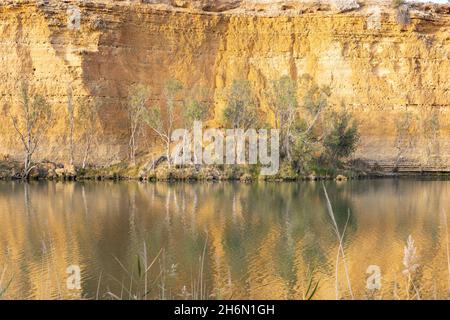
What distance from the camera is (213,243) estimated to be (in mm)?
15125

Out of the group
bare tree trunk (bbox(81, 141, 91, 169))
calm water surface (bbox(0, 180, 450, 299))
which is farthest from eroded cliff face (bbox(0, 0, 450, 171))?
calm water surface (bbox(0, 180, 450, 299))

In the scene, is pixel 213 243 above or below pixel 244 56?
below

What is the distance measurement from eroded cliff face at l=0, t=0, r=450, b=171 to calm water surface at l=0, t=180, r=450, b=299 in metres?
17.4

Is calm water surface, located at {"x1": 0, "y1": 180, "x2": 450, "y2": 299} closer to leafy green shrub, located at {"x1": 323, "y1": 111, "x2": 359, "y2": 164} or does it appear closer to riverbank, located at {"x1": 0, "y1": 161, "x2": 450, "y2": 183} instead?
riverbank, located at {"x1": 0, "y1": 161, "x2": 450, "y2": 183}

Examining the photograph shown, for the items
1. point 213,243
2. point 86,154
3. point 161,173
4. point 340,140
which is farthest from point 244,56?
point 213,243

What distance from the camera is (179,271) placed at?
11.6m

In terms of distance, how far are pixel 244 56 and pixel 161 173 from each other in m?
16.8

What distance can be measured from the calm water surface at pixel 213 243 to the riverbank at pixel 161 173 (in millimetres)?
8973

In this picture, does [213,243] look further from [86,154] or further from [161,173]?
[86,154]

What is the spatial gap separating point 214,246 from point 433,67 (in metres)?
39.7

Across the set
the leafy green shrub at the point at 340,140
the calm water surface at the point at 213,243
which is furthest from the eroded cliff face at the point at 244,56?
the calm water surface at the point at 213,243

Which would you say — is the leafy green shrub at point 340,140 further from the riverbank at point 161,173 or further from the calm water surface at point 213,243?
the calm water surface at point 213,243

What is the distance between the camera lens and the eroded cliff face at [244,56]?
43.8 m

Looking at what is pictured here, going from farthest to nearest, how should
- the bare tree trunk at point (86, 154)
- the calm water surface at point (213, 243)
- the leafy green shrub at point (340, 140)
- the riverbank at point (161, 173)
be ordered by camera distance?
the leafy green shrub at point (340, 140), the bare tree trunk at point (86, 154), the riverbank at point (161, 173), the calm water surface at point (213, 243)
